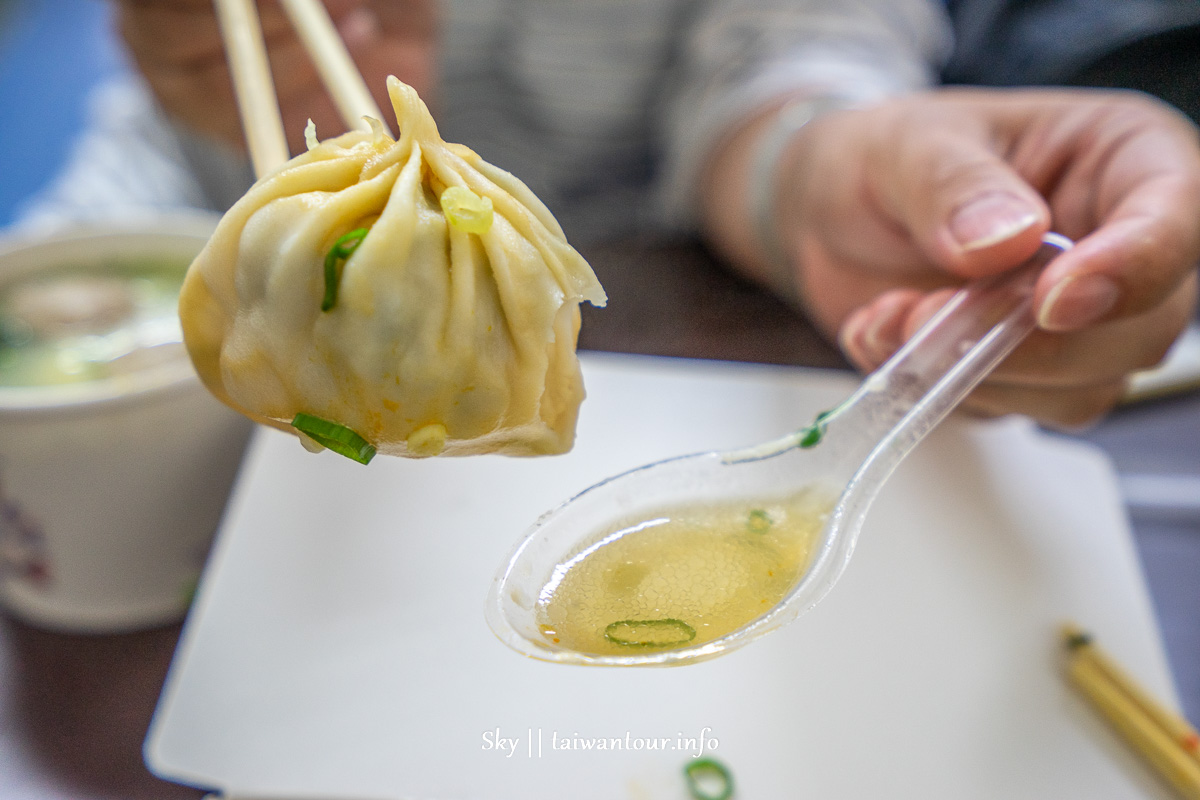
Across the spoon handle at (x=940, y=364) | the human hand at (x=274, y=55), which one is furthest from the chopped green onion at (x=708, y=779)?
the human hand at (x=274, y=55)

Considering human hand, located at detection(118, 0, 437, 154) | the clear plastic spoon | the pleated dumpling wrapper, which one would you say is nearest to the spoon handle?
the clear plastic spoon

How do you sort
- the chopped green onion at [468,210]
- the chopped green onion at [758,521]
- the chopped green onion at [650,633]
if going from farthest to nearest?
the chopped green onion at [758,521]
the chopped green onion at [650,633]
the chopped green onion at [468,210]

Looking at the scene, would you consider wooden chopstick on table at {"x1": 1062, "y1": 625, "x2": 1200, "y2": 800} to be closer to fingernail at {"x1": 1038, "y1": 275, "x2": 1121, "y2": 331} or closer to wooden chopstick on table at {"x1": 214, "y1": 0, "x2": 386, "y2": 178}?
fingernail at {"x1": 1038, "y1": 275, "x2": 1121, "y2": 331}

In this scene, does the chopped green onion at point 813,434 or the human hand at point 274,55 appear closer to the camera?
the chopped green onion at point 813,434

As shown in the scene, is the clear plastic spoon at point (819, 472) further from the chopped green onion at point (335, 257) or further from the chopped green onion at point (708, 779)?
the chopped green onion at point (335, 257)

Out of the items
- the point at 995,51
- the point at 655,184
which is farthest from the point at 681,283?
the point at 995,51

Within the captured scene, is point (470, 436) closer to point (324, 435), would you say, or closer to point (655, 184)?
point (324, 435)
